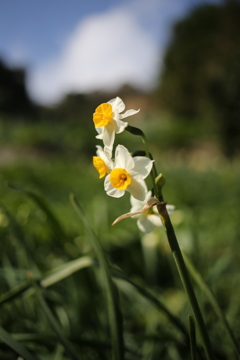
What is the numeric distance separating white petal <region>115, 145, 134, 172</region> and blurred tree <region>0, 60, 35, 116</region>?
12.5 metres

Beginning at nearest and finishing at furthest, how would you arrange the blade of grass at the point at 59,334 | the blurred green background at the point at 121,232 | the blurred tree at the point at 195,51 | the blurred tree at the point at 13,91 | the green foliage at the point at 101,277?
the blade of grass at the point at 59,334, the green foliage at the point at 101,277, the blurred green background at the point at 121,232, the blurred tree at the point at 195,51, the blurred tree at the point at 13,91

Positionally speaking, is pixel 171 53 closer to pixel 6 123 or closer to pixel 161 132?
pixel 161 132

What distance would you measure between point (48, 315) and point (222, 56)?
1227 cm

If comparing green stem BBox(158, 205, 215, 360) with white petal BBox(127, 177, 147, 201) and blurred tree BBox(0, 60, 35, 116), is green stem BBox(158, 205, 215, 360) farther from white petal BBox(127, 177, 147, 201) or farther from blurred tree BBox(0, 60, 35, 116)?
blurred tree BBox(0, 60, 35, 116)

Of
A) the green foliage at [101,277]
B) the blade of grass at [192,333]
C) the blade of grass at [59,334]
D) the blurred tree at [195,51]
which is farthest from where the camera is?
the blurred tree at [195,51]

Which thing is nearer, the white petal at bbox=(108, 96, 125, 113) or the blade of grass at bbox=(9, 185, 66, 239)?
the white petal at bbox=(108, 96, 125, 113)

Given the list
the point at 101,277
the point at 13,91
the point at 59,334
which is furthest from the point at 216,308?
the point at 13,91

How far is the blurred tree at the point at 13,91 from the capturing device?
492 inches

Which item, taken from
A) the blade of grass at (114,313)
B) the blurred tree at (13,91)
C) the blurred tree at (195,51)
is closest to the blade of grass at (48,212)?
the blade of grass at (114,313)

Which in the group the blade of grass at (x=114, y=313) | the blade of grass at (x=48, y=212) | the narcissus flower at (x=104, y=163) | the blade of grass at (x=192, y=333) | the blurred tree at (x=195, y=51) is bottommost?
the blade of grass at (x=192, y=333)

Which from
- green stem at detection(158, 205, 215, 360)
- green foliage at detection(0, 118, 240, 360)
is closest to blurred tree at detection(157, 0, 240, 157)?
green foliage at detection(0, 118, 240, 360)

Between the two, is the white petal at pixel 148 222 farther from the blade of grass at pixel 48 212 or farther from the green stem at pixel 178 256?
the blade of grass at pixel 48 212

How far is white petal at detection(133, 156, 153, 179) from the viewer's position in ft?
1.17

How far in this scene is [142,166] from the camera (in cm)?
36
